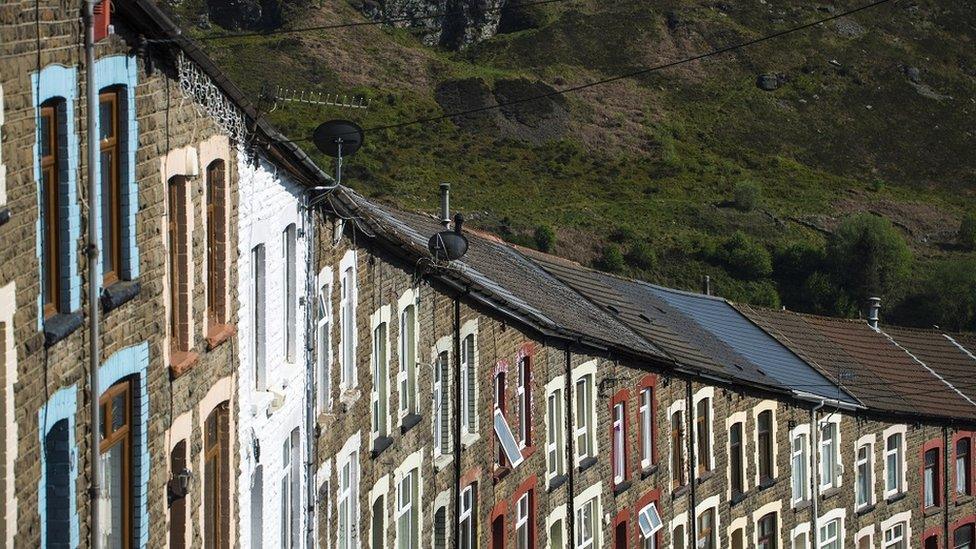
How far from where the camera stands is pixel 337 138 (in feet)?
74.2

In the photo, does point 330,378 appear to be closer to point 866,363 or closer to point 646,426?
point 646,426

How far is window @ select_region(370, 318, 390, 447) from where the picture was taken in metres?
25.6

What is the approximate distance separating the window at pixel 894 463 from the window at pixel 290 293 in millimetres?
28885

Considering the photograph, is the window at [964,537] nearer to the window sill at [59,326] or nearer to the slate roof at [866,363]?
the slate roof at [866,363]

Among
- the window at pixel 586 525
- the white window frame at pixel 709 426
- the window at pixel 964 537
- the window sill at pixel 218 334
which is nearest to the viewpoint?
the window sill at pixel 218 334

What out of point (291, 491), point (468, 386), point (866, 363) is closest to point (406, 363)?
point (468, 386)

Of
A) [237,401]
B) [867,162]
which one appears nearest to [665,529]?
[237,401]

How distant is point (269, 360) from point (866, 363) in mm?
32646

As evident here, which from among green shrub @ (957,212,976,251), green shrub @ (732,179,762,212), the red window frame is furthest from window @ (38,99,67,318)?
green shrub @ (957,212,976,251)

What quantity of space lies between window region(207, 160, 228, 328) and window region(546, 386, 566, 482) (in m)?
15.1

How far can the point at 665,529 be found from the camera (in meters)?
38.7

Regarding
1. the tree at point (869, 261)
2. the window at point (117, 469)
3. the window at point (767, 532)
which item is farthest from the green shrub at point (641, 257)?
the window at point (117, 469)

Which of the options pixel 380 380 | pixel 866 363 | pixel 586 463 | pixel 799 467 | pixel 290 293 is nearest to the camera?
pixel 290 293

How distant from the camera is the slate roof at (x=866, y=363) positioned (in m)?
48.0
